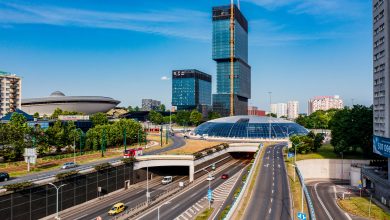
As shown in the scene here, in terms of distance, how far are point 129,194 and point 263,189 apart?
3859 cm

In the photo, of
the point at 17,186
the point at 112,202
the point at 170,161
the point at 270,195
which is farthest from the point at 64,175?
the point at 270,195

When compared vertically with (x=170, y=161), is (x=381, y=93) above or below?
above

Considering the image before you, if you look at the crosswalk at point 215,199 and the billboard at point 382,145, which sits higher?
the billboard at point 382,145

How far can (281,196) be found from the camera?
205 ft

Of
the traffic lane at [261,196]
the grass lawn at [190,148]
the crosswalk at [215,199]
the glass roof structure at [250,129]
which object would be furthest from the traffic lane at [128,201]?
the glass roof structure at [250,129]

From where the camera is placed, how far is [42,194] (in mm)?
63375

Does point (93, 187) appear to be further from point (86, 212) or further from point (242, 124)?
point (242, 124)

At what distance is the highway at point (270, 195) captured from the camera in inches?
2045

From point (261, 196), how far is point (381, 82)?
47.8 meters

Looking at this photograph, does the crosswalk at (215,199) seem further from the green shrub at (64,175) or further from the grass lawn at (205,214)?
the green shrub at (64,175)

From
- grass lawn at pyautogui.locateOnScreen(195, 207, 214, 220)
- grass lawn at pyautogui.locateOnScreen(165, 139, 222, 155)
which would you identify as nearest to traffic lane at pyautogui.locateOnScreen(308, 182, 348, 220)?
grass lawn at pyautogui.locateOnScreen(195, 207, 214, 220)

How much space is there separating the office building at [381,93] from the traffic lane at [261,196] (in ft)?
94.9

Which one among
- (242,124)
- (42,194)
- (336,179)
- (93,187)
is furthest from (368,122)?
(42,194)

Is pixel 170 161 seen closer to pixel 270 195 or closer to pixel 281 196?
pixel 270 195
